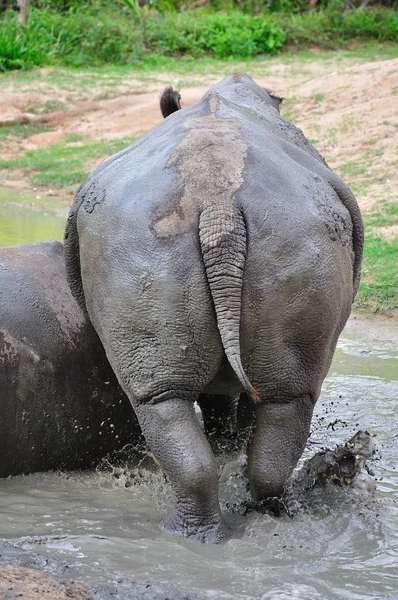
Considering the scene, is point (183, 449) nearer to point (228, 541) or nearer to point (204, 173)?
point (228, 541)

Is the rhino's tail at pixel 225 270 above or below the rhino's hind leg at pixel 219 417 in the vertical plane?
above

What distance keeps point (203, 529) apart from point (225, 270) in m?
1.02

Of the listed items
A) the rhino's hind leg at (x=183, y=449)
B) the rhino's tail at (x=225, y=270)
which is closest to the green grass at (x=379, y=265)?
the rhino's hind leg at (x=183, y=449)

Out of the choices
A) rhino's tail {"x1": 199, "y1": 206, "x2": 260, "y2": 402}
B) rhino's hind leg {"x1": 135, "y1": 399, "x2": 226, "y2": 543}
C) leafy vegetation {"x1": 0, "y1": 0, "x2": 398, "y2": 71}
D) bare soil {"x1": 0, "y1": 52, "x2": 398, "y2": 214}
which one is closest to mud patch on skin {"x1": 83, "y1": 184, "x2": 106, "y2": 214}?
rhino's tail {"x1": 199, "y1": 206, "x2": 260, "y2": 402}

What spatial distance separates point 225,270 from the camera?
133 inches

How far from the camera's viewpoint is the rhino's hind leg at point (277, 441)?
371 cm

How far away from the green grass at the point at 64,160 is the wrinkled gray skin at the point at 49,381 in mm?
7606

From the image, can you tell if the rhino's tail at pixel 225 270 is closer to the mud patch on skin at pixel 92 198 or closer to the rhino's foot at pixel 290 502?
the mud patch on skin at pixel 92 198

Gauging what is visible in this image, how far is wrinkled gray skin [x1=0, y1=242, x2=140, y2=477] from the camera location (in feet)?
14.4

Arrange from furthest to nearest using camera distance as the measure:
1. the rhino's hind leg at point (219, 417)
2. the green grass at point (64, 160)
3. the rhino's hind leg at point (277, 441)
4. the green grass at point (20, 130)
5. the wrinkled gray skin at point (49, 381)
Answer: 1. the green grass at point (20, 130)
2. the green grass at point (64, 160)
3. the rhino's hind leg at point (219, 417)
4. the wrinkled gray skin at point (49, 381)
5. the rhino's hind leg at point (277, 441)

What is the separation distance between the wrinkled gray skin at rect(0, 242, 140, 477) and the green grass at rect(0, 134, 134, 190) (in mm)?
7606

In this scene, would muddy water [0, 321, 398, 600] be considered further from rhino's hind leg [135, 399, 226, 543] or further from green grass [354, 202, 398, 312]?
green grass [354, 202, 398, 312]

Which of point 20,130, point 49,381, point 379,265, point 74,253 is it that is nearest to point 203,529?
point 49,381

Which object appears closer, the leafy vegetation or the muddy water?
the muddy water
